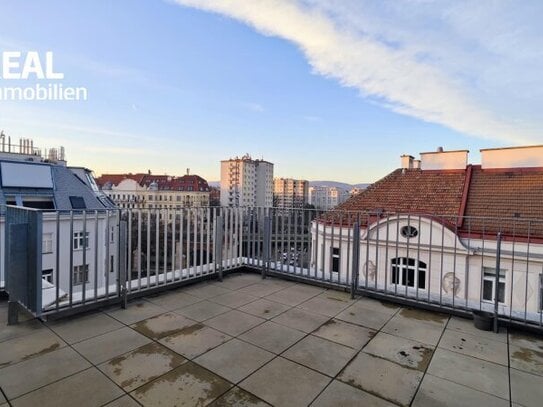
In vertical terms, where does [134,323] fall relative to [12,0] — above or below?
below

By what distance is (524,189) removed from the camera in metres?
14.6

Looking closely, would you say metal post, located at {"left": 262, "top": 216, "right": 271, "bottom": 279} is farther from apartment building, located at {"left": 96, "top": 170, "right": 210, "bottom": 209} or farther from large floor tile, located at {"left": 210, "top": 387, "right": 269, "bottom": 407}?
apartment building, located at {"left": 96, "top": 170, "right": 210, "bottom": 209}

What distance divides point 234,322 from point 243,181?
75850mm

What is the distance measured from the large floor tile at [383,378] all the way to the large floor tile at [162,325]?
5.28 ft

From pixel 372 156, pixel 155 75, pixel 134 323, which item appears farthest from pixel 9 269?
pixel 372 156

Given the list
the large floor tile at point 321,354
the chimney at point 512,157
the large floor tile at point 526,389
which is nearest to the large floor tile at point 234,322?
the large floor tile at point 321,354

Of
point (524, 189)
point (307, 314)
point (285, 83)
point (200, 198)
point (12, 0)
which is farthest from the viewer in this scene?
point (200, 198)

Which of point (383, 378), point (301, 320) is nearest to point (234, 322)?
point (301, 320)

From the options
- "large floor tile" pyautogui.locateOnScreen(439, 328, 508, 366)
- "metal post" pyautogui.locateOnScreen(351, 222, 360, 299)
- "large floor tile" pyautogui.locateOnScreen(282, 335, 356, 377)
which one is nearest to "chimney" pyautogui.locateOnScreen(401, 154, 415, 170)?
"metal post" pyautogui.locateOnScreen(351, 222, 360, 299)

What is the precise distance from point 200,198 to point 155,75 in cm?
5560

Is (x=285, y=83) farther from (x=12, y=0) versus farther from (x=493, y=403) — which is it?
(x=493, y=403)

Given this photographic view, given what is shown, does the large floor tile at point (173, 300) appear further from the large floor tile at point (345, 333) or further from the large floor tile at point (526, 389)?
the large floor tile at point (526, 389)

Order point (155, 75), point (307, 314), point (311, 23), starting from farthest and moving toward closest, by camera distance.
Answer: point (155, 75) → point (311, 23) → point (307, 314)

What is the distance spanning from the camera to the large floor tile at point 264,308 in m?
3.38
